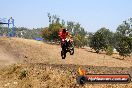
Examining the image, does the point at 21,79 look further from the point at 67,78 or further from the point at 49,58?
the point at 49,58

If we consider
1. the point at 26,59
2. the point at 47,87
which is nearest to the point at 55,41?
the point at 26,59

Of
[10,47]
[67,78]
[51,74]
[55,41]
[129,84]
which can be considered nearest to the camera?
[129,84]

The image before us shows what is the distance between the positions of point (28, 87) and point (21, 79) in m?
2.23

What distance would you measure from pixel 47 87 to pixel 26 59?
24359mm

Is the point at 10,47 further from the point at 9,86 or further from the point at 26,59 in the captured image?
→ the point at 9,86

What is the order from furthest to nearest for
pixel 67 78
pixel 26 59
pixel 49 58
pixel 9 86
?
pixel 49 58 → pixel 26 59 → pixel 9 86 → pixel 67 78

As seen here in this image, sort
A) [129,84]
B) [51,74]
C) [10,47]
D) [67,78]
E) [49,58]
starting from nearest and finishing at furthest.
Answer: [129,84] → [67,78] → [51,74] → [49,58] → [10,47]


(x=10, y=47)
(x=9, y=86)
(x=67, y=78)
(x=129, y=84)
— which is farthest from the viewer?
(x=10, y=47)

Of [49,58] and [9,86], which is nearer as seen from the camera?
[9,86]

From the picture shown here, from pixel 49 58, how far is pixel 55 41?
34.0m

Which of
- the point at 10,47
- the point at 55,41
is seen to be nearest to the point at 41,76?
the point at 10,47

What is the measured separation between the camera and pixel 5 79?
26.8m

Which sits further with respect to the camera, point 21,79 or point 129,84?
point 21,79

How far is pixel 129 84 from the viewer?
1784 cm
